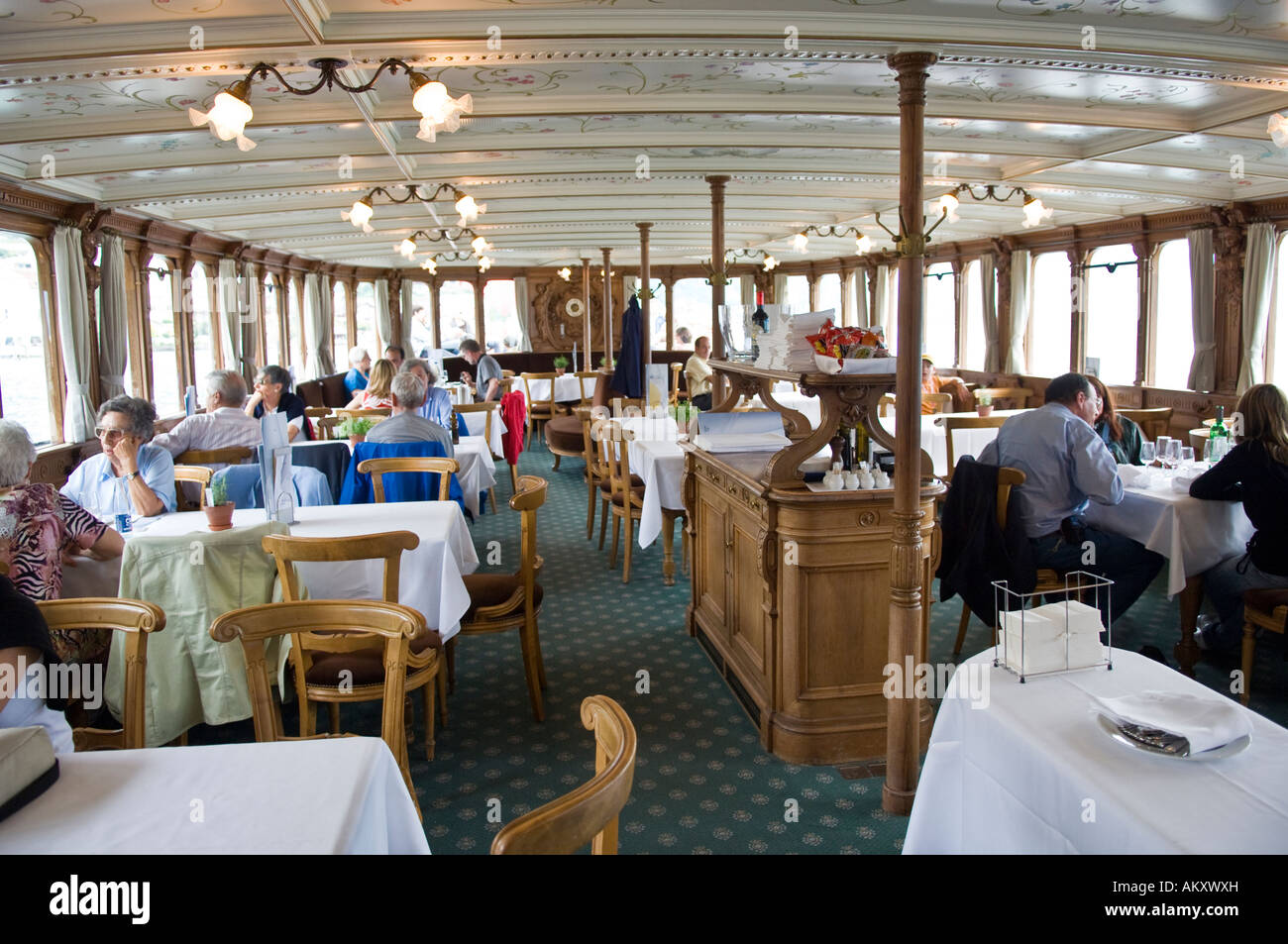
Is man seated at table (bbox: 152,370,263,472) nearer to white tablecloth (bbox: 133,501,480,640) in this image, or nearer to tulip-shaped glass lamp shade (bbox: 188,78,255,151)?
white tablecloth (bbox: 133,501,480,640)

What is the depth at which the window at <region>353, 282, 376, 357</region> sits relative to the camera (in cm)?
1828

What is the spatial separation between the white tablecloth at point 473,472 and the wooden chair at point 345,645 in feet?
14.0

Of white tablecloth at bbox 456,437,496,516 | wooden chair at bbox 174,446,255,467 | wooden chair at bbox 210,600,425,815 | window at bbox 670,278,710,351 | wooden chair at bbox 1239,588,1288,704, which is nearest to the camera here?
wooden chair at bbox 210,600,425,815

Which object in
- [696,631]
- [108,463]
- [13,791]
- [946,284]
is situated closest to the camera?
[13,791]

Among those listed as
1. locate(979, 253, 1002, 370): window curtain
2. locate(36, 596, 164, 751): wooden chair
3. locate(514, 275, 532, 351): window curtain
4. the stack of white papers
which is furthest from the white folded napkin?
locate(514, 275, 532, 351): window curtain

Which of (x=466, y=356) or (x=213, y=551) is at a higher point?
(x=466, y=356)

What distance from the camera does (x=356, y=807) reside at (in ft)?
6.16

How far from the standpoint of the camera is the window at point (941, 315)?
1557 cm

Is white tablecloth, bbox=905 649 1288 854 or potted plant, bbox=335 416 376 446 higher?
potted plant, bbox=335 416 376 446

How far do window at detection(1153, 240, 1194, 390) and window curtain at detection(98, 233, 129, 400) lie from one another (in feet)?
37.0

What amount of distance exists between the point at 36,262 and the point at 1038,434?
318 inches

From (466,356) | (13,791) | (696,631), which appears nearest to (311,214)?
(466,356)

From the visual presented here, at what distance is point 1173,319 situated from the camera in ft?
36.1

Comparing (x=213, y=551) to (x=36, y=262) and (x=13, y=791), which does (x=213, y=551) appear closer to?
(x=13, y=791)
